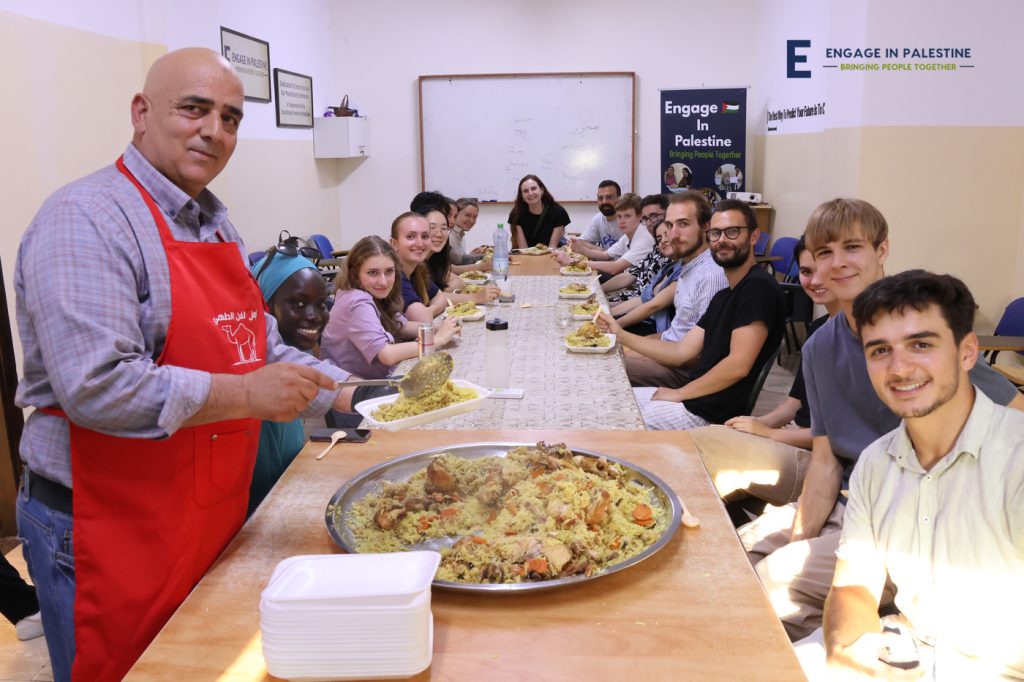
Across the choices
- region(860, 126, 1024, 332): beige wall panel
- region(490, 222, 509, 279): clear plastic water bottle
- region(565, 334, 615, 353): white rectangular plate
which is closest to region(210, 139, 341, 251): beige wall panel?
region(490, 222, 509, 279): clear plastic water bottle

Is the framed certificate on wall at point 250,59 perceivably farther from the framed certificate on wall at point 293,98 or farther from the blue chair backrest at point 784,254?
the blue chair backrest at point 784,254

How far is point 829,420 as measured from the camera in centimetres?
243

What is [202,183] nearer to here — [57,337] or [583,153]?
[57,337]

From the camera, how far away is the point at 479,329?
4.02m

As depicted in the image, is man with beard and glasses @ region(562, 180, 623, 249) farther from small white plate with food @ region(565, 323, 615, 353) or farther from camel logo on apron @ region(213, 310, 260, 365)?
camel logo on apron @ region(213, 310, 260, 365)

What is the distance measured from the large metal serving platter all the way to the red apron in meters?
0.25

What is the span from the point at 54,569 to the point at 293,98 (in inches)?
280

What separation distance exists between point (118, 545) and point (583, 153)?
8.38 metres

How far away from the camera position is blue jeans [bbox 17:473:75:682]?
5.13 feet

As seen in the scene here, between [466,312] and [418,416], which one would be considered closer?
[418,416]

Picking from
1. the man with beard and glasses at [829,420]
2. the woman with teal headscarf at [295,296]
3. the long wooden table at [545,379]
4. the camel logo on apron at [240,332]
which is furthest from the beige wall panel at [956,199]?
the camel logo on apron at [240,332]

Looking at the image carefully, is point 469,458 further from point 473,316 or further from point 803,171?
point 803,171

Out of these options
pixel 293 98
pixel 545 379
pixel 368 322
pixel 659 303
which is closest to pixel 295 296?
pixel 368 322

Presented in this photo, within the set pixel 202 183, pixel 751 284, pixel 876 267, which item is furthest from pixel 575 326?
pixel 202 183
